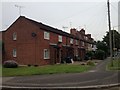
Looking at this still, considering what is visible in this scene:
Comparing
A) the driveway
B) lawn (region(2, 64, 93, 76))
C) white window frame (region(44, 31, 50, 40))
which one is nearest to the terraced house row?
white window frame (region(44, 31, 50, 40))

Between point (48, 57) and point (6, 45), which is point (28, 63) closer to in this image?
point (48, 57)

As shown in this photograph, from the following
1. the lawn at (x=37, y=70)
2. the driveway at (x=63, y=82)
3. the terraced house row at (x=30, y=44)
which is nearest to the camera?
the driveway at (x=63, y=82)

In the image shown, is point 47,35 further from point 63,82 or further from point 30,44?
point 63,82

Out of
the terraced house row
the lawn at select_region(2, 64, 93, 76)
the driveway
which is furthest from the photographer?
the terraced house row

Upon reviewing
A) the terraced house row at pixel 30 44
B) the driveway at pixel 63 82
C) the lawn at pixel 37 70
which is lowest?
the driveway at pixel 63 82

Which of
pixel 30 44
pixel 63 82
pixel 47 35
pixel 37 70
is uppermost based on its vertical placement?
pixel 47 35

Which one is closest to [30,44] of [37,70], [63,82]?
[37,70]

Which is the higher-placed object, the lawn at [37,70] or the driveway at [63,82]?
the lawn at [37,70]

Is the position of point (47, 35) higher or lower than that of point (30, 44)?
higher

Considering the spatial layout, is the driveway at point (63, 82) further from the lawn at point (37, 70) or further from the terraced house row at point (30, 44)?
the terraced house row at point (30, 44)

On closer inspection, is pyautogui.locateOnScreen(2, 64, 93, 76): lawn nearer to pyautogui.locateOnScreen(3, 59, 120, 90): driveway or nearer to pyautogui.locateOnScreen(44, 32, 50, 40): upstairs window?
pyautogui.locateOnScreen(3, 59, 120, 90): driveway

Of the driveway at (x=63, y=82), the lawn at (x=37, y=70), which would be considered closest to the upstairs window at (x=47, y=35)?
the lawn at (x=37, y=70)

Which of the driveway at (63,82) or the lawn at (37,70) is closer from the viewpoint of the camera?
the driveway at (63,82)

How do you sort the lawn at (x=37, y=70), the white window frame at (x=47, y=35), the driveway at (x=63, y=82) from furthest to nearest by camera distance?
the white window frame at (x=47, y=35), the lawn at (x=37, y=70), the driveway at (x=63, y=82)
